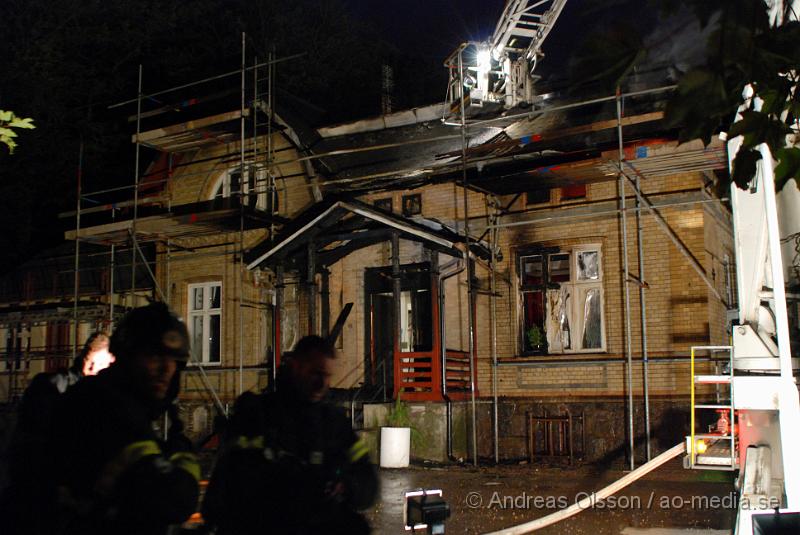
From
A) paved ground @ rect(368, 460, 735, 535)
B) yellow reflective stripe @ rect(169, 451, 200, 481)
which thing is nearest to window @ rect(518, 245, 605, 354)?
paved ground @ rect(368, 460, 735, 535)

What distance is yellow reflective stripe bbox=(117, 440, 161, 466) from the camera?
260 cm

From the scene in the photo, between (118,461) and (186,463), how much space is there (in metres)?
0.22

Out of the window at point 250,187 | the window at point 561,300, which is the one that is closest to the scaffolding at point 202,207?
the window at point 250,187

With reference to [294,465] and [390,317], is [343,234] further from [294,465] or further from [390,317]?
[294,465]

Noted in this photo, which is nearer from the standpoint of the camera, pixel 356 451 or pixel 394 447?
pixel 356 451

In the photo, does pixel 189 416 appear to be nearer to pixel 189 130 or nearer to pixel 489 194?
pixel 189 130

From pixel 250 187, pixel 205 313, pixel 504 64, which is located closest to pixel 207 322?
pixel 205 313

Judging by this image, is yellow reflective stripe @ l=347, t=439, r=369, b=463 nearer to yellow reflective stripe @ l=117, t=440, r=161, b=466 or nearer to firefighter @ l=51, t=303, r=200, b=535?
firefighter @ l=51, t=303, r=200, b=535

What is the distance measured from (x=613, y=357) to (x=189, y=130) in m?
10.3

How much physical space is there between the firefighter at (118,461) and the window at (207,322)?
1600cm

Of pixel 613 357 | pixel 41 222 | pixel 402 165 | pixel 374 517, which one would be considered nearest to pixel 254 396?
pixel 374 517

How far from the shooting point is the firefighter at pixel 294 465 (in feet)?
11.1

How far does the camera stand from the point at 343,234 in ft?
50.5

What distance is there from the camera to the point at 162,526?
2.62m
